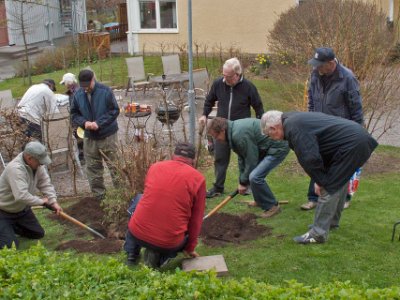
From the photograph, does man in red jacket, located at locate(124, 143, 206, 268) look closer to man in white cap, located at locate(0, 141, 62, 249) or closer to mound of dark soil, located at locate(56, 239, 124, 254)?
mound of dark soil, located at locate(56, 239, 124, 254)

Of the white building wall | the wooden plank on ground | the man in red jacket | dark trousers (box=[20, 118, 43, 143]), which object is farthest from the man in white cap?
the white building wall

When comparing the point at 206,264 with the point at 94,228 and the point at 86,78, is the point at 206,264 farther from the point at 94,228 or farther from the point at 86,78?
the point at 86,78

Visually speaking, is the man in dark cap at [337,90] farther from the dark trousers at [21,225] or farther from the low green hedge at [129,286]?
the dark trousers at [21,225]

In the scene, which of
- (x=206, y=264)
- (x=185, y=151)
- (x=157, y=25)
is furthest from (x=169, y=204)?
(x=157, y=25)

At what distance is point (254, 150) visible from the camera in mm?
6898

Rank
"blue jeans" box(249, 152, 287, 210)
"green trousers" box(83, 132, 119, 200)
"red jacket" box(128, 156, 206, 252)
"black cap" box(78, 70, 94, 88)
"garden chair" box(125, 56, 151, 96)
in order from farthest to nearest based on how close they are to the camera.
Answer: "garden chair" box(125, 56, 151, 96) < "green trousers" box(83, 132, 119, 200) < "black cap" box(78, 70, 94, 88) < "blue jeans" box(249, 152, 287, 210) < "red jacket" box(128, 156, 206, 252)

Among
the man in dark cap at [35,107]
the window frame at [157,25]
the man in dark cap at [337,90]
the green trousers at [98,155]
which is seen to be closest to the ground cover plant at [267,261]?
the green trousers at [98,155]

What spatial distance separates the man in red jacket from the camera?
17.5 feet

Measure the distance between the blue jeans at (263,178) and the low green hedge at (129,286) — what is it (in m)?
2.80

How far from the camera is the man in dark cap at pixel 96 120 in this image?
26.1 feet

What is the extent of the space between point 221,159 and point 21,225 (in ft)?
9.11

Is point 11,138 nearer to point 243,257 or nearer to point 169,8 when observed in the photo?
point 243,257

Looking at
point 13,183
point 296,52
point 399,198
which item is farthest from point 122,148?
point 296,52

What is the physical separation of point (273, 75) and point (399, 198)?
10.2 m
